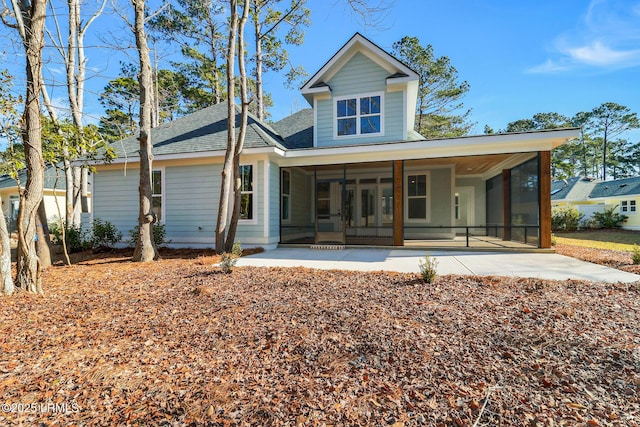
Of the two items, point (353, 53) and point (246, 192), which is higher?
point (353, 53)

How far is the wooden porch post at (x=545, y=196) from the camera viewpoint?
7.51m

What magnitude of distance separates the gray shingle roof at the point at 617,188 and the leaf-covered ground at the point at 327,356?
21.4 m

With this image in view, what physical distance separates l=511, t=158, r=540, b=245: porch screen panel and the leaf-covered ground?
14.9ft

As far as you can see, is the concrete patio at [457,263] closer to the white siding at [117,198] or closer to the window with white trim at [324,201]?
the window with white trim at [324,201]

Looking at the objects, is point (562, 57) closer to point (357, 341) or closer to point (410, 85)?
point (410, 85)

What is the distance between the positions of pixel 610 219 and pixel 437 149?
18144 millimetres

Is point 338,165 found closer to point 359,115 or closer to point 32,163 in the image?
point 359,115

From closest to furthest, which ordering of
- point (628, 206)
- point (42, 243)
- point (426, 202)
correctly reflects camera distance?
point (42, 243) < point (426, 202) < point (628, 206)

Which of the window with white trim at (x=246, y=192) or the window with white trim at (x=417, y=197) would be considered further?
the window with white trim at (x=417, y=197)

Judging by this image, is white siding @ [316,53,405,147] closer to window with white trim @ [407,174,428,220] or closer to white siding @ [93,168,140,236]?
window with white trim @ [407,174,428,220]

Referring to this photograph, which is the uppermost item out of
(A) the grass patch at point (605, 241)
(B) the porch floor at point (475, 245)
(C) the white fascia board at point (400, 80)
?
(C) the white fascia board at point (400, 80)

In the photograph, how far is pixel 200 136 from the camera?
1020cm

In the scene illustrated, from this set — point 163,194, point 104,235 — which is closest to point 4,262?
point 163,194

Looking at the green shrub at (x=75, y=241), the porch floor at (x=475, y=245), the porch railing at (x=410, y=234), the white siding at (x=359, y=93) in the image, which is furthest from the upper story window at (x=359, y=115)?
the green shrub at (x=75, y=241)
